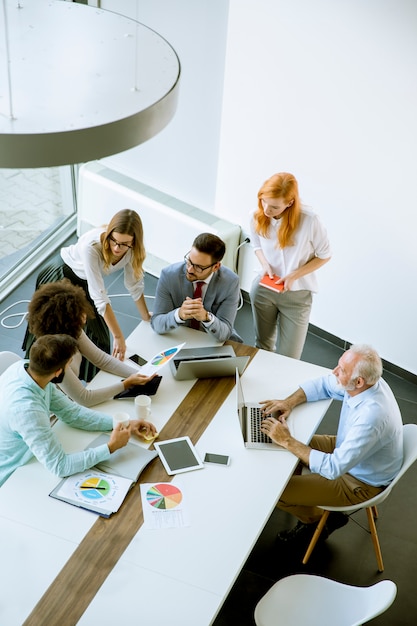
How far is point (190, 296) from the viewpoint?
4.02m

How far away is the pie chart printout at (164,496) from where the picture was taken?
9.84ft

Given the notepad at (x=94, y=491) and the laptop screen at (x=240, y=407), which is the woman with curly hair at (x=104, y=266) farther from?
the notepad at (x=94, y=491)

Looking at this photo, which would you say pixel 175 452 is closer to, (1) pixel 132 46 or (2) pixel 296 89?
(1) pixel 132 46

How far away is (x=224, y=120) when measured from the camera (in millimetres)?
5121

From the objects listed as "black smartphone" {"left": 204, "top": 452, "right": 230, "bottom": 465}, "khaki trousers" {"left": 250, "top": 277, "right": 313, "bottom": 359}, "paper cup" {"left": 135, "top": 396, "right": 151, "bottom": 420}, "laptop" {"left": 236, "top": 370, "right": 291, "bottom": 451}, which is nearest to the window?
"khaki trousers" {"left": 250, "top": 277, "right": 313, "bottom": 359}

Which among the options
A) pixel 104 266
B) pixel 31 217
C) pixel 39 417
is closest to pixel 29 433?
pixel 39 417

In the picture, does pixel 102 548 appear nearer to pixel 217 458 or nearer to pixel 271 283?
pixel 217 458

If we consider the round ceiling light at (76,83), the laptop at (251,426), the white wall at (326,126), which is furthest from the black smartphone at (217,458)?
the white wall at (326,126)

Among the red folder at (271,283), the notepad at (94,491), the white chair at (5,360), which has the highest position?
the red folder at (271,283)

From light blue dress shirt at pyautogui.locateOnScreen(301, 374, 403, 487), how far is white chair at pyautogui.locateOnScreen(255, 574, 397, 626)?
52 cm

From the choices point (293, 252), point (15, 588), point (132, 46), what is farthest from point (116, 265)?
point (132, 46)

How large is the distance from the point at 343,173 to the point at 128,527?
9.36 feet

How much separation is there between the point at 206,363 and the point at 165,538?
3.29 feet

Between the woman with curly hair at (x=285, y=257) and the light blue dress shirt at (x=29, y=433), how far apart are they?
5.24 ft
